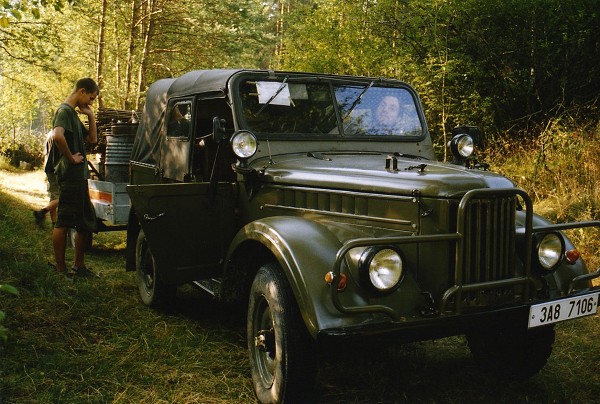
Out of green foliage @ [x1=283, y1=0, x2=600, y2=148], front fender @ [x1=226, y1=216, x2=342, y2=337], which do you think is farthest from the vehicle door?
green foliage @ [x1=283, y1=0, x2=600, y2=148]

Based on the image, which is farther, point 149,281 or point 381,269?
point 149,281

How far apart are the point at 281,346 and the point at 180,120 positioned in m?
2.59

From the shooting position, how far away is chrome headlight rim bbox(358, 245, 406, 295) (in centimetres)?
Result: 274

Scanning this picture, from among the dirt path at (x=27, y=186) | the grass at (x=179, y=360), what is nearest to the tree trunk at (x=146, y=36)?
the dirt path at (x=27, y=186)

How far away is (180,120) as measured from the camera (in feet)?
16.1

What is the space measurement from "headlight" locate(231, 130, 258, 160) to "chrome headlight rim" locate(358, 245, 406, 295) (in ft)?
4.29

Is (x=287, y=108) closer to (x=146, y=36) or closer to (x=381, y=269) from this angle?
(x=381, y=269)

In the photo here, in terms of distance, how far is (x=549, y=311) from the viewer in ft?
9.81

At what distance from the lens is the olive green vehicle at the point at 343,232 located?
2.81 meters

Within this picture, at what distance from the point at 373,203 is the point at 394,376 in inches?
46.7

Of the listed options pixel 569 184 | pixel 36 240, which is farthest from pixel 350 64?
pixel 36 240

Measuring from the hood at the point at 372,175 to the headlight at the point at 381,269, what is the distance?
1.34 feet

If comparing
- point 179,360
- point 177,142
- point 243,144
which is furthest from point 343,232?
point 177,142

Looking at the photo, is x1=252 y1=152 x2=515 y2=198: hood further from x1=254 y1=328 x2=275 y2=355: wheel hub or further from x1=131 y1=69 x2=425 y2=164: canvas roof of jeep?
x1=254 y1=328 x2=275 y2=355: wheel hub
